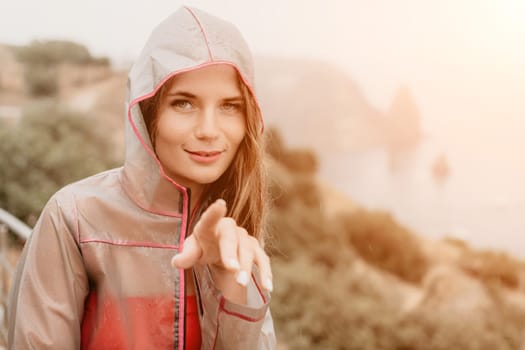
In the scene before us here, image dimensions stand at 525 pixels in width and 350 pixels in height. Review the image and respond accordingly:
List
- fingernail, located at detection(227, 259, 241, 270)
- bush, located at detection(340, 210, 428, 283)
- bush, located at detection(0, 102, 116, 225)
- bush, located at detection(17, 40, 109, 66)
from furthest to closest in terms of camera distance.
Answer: bush, located at detection(17, 40, 109, 66), bush, located at detection(340, 210, 428, 283), bush, located at detection(0, 102, 116, 225), fingernail, located at detection(227, 259, 241, 270)

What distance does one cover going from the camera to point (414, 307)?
5578 millimetres

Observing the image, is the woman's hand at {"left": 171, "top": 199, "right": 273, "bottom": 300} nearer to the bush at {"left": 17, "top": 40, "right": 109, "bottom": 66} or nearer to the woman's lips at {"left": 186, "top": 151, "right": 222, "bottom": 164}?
the woman's lips at {"left": 186, "top": 151, "right": 222, "bottom": 164}

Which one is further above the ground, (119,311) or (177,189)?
(177,189)

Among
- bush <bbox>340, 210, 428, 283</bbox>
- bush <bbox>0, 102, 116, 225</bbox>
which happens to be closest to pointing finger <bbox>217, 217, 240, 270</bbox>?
bush <bbox>0, 102, 116, 225</bbox>

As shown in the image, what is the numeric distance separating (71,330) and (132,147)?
0.29 meters

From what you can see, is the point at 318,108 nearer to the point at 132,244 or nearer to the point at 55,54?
the point at 55,54

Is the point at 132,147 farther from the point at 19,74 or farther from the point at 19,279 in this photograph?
the point at 19,74

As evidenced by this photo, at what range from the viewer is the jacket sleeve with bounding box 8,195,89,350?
0.83m

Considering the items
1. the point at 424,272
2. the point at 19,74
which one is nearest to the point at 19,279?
the point at 424,272

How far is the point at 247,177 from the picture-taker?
0.98 meters

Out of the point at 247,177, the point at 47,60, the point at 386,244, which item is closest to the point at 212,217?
the point at 247,177

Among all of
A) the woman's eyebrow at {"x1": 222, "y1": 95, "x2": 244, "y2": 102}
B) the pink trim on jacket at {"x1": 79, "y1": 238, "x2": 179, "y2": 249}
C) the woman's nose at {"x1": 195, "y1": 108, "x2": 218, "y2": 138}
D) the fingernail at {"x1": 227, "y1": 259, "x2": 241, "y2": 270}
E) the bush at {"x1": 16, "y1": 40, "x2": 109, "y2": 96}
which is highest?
the woman's eyebrow at {"x1": 222, "y1": 95, "x2": 244, "y2": 102}

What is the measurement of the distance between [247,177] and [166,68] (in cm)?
24

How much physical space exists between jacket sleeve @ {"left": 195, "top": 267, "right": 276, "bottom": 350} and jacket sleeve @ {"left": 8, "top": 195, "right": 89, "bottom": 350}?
0.19 metres
